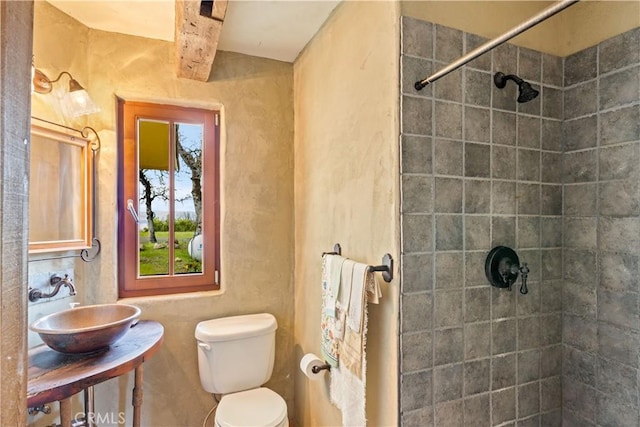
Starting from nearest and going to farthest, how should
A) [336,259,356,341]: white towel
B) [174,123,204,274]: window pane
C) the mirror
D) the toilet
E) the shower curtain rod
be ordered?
1. the shower curtain rod
2. [336,259,356,341]: white towel
3. the mirror
4. the toilet
5. [174,123,204,274]: window pane

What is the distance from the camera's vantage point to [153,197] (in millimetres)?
2059

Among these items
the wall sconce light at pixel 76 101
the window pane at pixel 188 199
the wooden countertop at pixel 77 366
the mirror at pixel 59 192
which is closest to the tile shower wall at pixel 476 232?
the wooden countertop at pixel 77 366

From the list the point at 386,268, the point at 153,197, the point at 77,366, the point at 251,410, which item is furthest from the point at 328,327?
the point at 153,197

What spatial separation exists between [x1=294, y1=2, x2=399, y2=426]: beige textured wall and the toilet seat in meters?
0.23

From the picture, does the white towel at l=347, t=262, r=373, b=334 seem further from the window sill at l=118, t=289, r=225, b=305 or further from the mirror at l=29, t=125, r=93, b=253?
the mirror at l=29, t=125, r=93, b=253

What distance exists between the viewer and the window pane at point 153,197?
2041 millimetres

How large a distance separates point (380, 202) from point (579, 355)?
1.08 m

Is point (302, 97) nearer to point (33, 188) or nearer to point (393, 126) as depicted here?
point (393, 126)

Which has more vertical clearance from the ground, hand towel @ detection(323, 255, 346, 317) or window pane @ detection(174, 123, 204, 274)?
window pane @ detection(174, 123, 204, 274)

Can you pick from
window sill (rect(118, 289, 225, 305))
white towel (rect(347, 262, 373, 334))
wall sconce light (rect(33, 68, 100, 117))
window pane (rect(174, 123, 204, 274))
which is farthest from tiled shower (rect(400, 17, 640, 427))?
wall sconce light (rect(33, 68, 100, 117))

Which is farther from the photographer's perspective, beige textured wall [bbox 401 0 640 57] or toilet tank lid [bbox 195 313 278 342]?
toilet tank lid [bbox 195 313 278 342]

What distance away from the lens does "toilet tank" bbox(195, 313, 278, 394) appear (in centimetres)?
188

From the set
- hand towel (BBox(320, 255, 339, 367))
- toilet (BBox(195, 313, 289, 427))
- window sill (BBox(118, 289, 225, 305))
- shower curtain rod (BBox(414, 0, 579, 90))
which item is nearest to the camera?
shower curtain rod (BBox(414, 0, 579, 90))

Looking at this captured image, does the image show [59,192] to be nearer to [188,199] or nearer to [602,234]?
[188,199]
